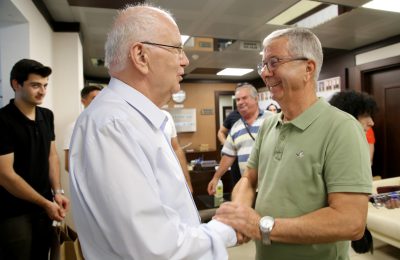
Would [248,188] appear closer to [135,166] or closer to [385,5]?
[135,166]

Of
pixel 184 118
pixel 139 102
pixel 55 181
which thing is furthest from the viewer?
pixel 184 118

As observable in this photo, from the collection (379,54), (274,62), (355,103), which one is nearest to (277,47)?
(274,62)

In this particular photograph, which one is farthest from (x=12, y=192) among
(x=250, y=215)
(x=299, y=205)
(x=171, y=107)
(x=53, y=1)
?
(x=171, y=107)

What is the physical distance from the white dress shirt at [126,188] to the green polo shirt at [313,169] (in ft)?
1.14

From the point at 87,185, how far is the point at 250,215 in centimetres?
56

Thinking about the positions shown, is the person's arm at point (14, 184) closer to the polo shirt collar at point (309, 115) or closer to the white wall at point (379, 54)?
the polo shirt collar at point (309, 115)

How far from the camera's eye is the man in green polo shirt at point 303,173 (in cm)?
86

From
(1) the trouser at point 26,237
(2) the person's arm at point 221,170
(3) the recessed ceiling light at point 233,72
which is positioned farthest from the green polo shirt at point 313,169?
(3) the recessed ceiling light at point 233,72

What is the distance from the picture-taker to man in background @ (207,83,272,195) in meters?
2.71

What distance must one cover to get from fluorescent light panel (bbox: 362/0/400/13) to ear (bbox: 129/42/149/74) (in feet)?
8.40

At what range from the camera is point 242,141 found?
8.95 feet

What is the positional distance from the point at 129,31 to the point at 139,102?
22 centimetres

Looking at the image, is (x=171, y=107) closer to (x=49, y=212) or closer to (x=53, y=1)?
(x=53, y=1)

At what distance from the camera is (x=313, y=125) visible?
100cm
